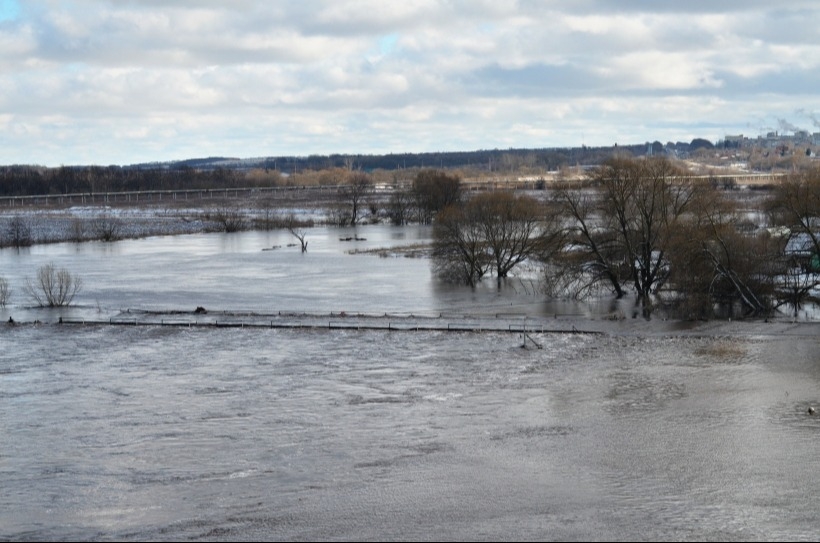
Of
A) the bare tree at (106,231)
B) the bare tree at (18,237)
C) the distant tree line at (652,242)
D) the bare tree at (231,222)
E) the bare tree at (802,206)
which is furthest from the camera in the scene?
the bare tree at (231,222)

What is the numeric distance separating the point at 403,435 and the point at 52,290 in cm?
2499

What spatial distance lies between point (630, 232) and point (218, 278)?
19617 millimetres

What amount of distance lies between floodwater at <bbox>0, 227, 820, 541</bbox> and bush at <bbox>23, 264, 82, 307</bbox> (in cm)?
324

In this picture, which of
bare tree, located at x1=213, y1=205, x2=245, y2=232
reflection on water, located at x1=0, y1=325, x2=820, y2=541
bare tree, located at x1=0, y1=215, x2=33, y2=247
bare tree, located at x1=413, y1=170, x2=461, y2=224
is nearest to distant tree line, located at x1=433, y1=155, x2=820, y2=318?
reflection on water, located at x1=0, y1=325, x2=820, y2=541

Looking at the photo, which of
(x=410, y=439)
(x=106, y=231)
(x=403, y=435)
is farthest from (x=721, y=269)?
(x=106, y=231)

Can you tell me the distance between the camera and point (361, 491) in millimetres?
19375

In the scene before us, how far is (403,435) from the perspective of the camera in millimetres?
22797

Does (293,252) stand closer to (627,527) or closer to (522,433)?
(522,433)

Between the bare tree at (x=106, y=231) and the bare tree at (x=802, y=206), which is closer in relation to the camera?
the bare tree at (x=802, y=206)

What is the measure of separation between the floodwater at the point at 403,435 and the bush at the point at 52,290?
3244mm

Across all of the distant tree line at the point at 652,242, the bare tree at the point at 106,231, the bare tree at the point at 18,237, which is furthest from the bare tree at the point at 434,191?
the distant tree line at the point at 652,242

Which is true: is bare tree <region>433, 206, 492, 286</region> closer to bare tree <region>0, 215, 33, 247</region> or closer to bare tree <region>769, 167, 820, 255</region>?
bare tree <region>769, 167, 820, 255</region>

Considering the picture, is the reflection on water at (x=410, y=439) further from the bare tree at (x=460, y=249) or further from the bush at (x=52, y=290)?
the bare tree at (x=460, y=249)

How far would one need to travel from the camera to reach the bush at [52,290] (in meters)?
42.0
